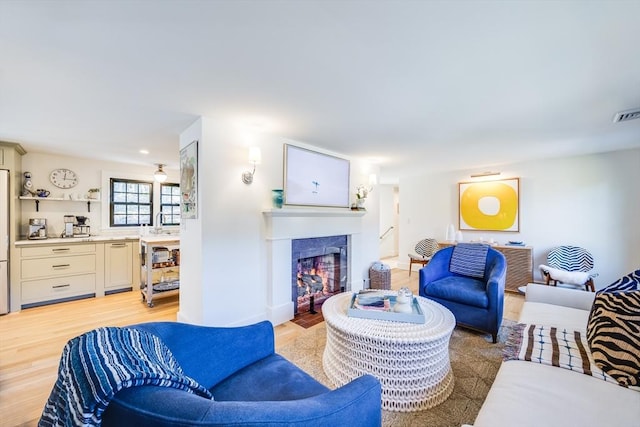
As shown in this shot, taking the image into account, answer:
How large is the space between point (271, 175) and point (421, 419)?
2.50m

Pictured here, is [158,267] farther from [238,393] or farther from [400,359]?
[400,359]

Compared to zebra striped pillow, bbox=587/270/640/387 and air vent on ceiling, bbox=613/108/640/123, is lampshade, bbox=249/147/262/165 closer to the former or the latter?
zebra striped pillow, bbox=587/270/640/387

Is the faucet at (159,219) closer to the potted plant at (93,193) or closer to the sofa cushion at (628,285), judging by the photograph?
the potted plant at (93,193)

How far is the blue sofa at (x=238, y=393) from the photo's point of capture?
64 centimetres

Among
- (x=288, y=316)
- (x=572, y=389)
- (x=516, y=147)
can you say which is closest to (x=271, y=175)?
(x=288, y=316)

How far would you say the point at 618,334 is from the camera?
128 cm

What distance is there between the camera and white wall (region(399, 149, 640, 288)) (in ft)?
12.0

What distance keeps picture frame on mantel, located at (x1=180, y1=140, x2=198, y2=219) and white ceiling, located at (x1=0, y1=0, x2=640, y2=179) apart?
11.7 inches

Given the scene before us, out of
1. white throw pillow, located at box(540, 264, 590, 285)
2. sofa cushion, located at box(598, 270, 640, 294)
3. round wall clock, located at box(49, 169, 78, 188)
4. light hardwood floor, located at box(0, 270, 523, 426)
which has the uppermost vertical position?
round wall clock, located at box(49, 169, 78, 188)

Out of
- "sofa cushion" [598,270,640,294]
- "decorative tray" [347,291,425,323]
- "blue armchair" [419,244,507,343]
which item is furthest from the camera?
"blue armchair" [419,244,507,343]

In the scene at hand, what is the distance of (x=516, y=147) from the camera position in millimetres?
3510

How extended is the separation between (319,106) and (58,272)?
420cm

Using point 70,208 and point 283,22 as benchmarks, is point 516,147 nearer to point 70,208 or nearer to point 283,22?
point 283,22

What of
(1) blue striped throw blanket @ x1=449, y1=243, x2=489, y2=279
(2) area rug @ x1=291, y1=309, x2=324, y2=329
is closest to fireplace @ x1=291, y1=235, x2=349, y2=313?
(2) area rug @ x1=291, y1=309, x2=324, y2=329
